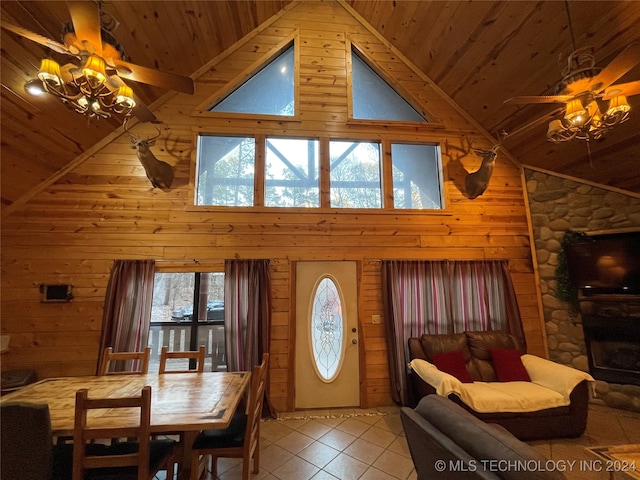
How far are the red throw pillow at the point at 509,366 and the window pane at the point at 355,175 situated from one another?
240cm

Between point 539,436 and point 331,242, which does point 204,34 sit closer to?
point 331,242

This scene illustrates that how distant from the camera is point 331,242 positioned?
155 inches

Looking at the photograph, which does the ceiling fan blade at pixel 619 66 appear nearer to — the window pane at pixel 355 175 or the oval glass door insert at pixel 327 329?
the window pane at pixel 355 175

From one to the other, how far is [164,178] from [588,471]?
17.2 ft

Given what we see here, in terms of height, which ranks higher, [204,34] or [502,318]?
[204,34]

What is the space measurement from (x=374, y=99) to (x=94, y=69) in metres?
3.69

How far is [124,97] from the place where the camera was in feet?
7.12

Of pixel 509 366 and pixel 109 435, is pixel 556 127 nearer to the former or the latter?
pixel 509 366

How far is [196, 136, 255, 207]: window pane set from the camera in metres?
3.94

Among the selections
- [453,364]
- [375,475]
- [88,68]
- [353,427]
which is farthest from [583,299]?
[88,68]

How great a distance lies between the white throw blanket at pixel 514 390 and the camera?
270 centimetres

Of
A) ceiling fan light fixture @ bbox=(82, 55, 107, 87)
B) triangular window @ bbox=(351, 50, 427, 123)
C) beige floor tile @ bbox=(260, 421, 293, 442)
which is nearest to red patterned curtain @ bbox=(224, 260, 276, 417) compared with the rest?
beige floor tile @ bbox=(260, 421, 293, 442)

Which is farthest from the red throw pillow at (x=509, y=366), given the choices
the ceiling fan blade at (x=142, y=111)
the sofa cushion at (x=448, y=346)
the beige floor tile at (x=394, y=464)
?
the ceiling fan blade at (x=142, y=111)

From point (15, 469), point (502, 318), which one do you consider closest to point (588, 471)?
point (502, 318)
